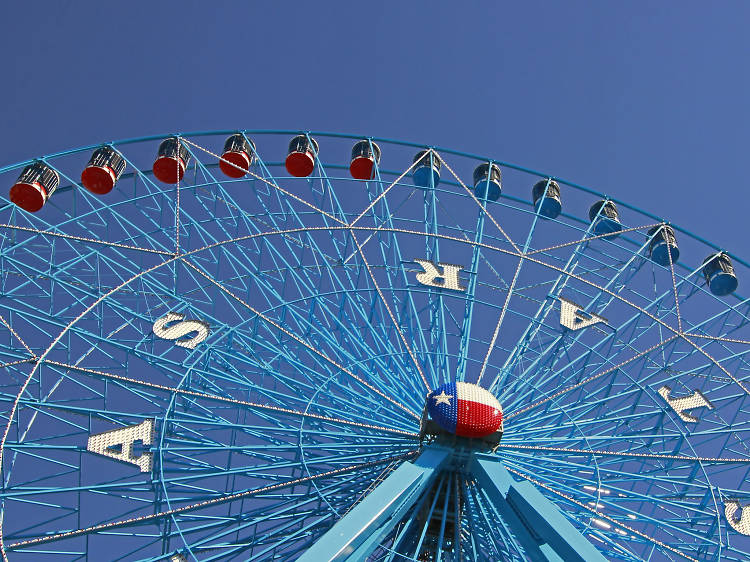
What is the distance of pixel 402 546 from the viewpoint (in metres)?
16.2

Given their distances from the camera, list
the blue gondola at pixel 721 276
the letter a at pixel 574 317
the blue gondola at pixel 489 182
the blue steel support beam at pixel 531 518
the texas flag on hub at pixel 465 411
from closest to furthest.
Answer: the blue steel support beam at pixel 531 518
the texas flag on hub at pixel 465 411
the letter a at pixel 574 317
the blue gondola at pixel 721 276
the blue gondola at pixel 489 182

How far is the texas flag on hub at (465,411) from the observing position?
1486cm

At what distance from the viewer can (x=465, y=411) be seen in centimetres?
1494

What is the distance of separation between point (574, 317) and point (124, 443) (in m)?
9.09

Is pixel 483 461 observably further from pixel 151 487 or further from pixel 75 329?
pixel 75 329

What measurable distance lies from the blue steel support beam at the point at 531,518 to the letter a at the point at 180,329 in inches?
231

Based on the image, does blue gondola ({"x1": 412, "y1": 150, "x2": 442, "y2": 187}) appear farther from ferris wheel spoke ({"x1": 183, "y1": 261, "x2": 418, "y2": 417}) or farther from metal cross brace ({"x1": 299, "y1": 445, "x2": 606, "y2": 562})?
metal cross brace ({"x1": 299, "y1": 445, "x2": 606, "y2": 562})

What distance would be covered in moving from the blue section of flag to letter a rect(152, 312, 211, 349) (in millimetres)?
4891

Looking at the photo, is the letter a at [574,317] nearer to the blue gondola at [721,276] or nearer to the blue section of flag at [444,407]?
the blue gondola at [721,276]

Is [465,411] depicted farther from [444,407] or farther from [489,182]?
[489,182]

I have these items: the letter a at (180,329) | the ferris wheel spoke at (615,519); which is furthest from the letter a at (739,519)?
the letter a at (180,329)

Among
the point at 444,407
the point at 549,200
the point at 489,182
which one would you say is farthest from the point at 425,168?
the point at 444,407

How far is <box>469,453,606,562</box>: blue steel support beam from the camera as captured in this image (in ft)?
42.8

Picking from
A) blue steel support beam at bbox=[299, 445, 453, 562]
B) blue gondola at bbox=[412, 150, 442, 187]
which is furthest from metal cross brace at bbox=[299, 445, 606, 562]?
blue gondola at bbox=[412, 150, 442, 187]
